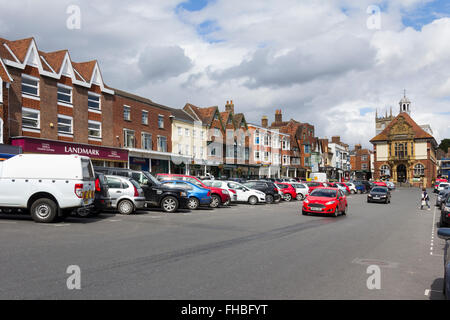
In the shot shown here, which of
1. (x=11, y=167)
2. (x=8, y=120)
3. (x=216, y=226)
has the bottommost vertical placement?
(x=216, y=226)

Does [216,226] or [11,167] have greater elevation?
[11,167]

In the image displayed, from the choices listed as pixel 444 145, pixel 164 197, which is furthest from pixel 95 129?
pixel 444 145

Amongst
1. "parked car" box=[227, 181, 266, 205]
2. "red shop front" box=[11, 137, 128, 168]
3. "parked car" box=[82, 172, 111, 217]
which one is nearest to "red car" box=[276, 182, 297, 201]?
"parked car" box=[227, 181, 266, 205]

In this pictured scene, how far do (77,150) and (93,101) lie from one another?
5.54 metres

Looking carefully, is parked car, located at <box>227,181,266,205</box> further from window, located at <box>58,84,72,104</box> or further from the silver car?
window, located at <box>58,84,72,104</box>

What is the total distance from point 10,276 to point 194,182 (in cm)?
1586

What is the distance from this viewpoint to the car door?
53.2 feet

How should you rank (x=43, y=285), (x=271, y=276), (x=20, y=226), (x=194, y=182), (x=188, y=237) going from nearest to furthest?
1. (x=43, y=285)
2. (x=271, y=276)
3. (x=188, y=237)
4. (x=20, y=226)
5. (x=194, y=182)

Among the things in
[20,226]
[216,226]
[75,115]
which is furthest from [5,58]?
[216,226]

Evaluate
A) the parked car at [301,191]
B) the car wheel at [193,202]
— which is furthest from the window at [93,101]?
the parked car at [301,191]

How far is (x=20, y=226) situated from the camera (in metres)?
11.9

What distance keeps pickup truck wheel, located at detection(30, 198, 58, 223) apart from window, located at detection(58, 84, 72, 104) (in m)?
20.5

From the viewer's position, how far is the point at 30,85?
93.1ft

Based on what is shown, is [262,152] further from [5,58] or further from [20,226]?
[20,226]
